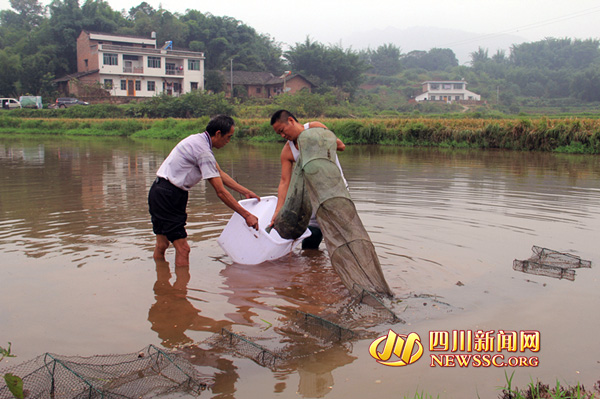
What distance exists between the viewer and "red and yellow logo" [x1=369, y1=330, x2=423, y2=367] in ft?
10.9

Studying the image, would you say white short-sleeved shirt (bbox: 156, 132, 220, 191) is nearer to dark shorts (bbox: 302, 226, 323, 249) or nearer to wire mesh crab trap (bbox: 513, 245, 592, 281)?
dark shorts (bbox: 302, 226, 323, 249)

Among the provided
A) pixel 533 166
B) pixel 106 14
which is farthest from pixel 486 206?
pixel 106 14

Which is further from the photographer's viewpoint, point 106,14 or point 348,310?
point 106,14

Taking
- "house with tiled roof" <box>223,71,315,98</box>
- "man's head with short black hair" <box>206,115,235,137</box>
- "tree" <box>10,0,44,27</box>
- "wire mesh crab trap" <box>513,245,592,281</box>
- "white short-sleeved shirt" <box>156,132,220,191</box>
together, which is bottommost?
"wire mesh crab trap" <box>513,245,592,281</box>

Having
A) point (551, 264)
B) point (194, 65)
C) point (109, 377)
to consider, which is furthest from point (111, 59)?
point (109, 377)

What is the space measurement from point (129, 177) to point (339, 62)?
161ft

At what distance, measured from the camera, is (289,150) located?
532 centimetres

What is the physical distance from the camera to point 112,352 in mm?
3447

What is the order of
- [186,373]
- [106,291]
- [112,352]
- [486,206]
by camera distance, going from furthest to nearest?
[486,206]
[106,291]
[112,352]
[186,373]

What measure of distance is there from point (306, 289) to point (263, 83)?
51120mm

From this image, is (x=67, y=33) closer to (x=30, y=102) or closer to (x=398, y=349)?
(x=30, y=102)

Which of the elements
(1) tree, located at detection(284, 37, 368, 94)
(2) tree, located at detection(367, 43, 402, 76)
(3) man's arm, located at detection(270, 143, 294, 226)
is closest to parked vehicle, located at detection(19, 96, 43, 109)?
(1) tree, located at detection(284, 37, 368, 94)

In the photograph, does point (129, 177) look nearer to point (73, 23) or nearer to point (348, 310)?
point (348, 310)

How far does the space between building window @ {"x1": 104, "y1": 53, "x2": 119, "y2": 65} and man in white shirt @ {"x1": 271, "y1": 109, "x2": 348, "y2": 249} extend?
48622mm
